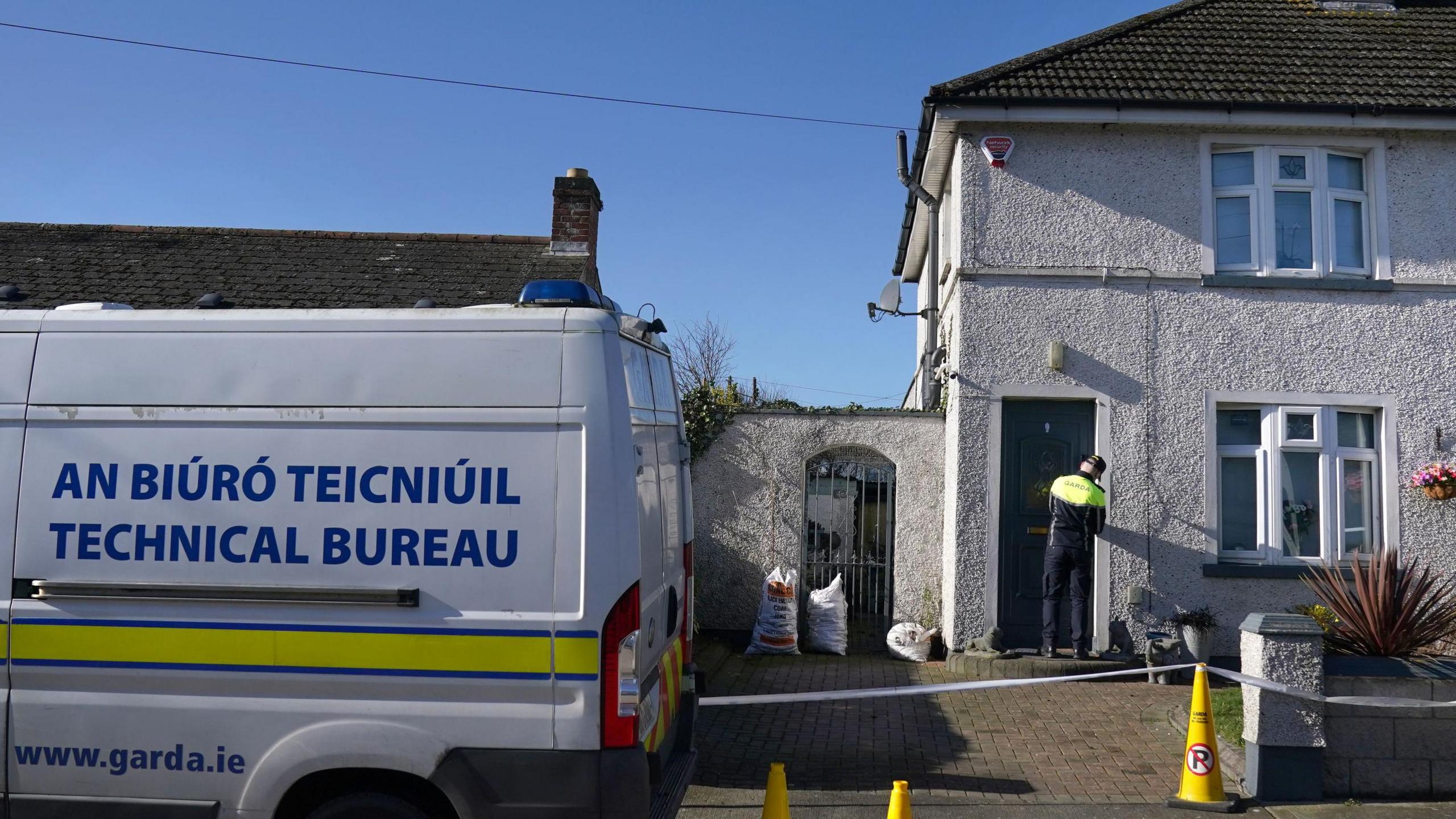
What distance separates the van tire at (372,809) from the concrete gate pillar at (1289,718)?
443cm

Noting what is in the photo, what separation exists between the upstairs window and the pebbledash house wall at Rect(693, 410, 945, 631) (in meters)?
3.32

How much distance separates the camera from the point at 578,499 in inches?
151

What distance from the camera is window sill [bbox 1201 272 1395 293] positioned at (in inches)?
408

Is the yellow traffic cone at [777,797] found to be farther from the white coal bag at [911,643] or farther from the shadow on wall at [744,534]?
the shadow on wall at [744,534]

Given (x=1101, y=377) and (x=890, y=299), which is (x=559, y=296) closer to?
(x=1101, y=377)

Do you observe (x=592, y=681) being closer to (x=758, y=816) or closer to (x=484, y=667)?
(x=484, y=667)

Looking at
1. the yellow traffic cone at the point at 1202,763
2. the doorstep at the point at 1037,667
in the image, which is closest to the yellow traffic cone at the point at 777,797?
the yellow traffic cone at the point at 1202,763

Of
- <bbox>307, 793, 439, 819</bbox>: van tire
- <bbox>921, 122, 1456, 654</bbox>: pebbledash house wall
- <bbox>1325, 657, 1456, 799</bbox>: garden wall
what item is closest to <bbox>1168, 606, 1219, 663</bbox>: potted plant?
<bbox>921, 122, 1456, 654</bbox>: pebbledash house wall

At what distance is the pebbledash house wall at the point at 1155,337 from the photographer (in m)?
10.3

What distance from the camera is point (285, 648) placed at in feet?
12.8

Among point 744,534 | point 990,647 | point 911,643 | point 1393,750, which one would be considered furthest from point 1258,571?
point 744,534

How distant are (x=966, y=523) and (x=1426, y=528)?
4164mm

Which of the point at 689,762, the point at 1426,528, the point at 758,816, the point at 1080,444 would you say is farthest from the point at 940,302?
the point at 689,762

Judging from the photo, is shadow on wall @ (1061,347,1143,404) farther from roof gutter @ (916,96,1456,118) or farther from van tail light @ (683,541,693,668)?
van tail light @ (683,541,693,668)
